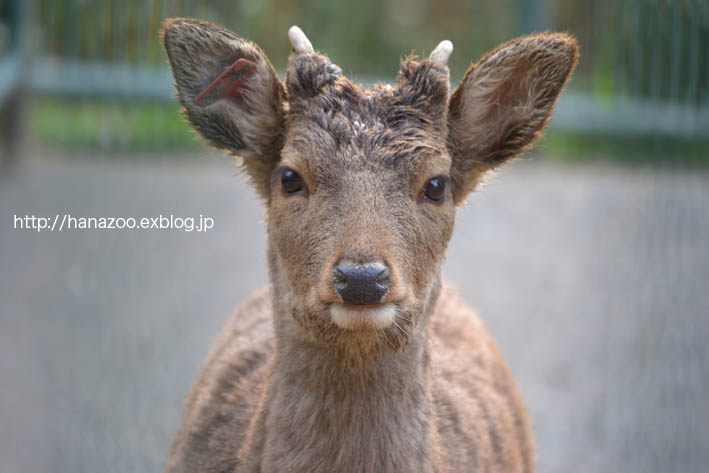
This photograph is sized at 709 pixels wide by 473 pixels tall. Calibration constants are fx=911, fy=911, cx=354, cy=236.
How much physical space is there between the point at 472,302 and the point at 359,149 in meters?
4.77

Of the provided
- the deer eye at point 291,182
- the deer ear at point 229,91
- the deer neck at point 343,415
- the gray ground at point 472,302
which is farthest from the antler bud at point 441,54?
the gray ground at point 472,302

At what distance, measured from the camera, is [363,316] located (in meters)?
3.01

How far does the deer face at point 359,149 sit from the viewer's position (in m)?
3.10

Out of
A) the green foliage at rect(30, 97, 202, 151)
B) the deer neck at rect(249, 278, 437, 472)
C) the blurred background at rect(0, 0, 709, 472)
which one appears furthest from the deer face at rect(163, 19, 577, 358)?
the green foliage at rect(30, 97, 202, 151)

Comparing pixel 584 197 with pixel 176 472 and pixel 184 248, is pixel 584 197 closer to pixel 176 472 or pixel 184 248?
pixel 184 248

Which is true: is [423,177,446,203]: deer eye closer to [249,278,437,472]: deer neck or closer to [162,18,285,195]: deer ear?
[249,278,437,472]: deer neck

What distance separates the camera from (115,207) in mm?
8852

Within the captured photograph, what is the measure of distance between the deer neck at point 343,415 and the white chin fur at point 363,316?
12.6 inches

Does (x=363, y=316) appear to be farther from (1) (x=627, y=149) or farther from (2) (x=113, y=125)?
(2) (x=113, y=125)

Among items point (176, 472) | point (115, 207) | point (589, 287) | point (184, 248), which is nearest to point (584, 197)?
point (589, 287)

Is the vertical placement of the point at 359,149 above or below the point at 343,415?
above

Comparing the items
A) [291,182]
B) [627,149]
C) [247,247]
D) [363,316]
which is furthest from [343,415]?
[627,149]

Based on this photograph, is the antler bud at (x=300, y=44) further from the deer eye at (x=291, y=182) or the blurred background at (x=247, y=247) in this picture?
the blurred background at (x=247, y=247)

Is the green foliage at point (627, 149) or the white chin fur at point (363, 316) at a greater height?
the green foliage at point (627, 149)
